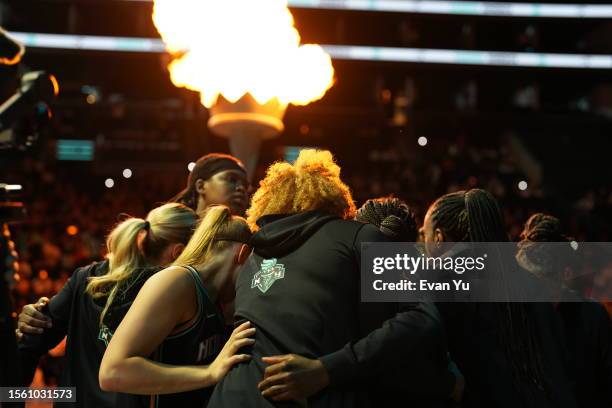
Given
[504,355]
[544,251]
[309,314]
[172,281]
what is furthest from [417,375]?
[544,251]

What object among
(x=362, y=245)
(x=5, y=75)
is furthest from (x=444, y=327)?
(x=5, y=75)

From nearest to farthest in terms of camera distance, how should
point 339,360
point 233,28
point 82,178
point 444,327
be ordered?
point 339,360
point 444,327
point 233,28
point 82,178

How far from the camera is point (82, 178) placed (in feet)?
47.5

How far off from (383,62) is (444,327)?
50.4 ft

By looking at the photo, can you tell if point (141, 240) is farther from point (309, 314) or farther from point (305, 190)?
point (309, 314)

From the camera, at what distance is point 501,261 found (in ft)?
7.77

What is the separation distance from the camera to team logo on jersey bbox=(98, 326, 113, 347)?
2.56m

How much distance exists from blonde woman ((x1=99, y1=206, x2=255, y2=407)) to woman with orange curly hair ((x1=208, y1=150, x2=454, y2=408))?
8 centimetres

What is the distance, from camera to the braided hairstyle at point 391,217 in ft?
8.99

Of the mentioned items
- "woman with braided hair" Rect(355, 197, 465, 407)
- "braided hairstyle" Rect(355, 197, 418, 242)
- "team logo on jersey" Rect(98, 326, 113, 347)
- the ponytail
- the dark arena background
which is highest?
the dark arena background

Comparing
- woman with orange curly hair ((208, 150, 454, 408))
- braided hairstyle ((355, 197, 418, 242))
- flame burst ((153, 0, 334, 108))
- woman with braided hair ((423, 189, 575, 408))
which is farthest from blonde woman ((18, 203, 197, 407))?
flame burst ((153, 0, 334, 108))

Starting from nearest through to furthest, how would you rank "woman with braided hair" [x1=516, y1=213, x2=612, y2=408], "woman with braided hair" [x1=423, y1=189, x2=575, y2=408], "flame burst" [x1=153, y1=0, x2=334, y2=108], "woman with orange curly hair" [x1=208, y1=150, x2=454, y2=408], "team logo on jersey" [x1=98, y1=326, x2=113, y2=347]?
"woman with orange curly hair" [x1=208, y1=150, x2=454, y2=408] < "woman with braided hair" [x1=423, y1=189, x2=575, y2=408] < "team logo on jersey" [x1=98, y1=326, x2=113, y2=347] < "woman with braided hair" [x1=516, y1=213, x2=612, y2=408] < "flame burst" [x1=153, y1=0, x2=334, y2=108]

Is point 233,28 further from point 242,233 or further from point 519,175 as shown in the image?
point 519,175

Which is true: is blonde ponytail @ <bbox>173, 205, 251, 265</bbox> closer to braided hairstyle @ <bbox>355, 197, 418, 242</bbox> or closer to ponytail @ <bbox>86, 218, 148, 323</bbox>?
ponytail @ <bbox>86, 218, 148, 323</bbox>
